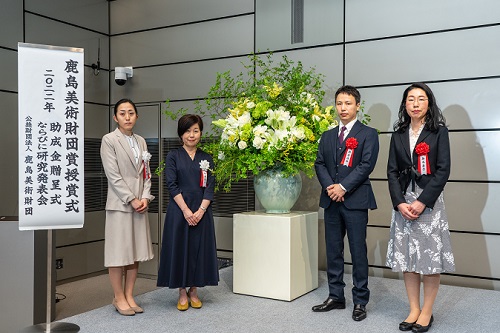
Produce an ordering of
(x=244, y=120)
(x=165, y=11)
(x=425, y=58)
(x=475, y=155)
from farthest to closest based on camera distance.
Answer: (x=165, y=11) → (x=425, y=58) → (x=475, y=155) → (x=244, y=120)

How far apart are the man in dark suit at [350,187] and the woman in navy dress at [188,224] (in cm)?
84

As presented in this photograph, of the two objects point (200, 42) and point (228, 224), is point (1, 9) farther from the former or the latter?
point (228, 224)

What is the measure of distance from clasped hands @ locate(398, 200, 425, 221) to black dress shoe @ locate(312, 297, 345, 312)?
0.85m

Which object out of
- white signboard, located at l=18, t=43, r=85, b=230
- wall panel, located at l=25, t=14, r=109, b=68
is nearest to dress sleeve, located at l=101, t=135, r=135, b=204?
white signboard, located at l=18, t=43, r=85, b=230

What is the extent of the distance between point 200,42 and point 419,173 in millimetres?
3518

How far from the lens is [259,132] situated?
11.7 feet

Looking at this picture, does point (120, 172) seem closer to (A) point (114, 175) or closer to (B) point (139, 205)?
(A) point (114, 175)

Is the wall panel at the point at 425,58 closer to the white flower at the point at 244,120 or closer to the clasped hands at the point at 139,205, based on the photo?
the white flower at the point at 244,120

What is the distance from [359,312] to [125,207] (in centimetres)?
177

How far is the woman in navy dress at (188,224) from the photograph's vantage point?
3473 millimetres

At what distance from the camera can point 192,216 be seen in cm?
347

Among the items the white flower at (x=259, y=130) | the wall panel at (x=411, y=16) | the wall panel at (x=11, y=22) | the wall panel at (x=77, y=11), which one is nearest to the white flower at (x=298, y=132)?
the white flower at (x=259, y=130)

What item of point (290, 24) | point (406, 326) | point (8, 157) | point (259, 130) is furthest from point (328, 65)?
point (8, 157)

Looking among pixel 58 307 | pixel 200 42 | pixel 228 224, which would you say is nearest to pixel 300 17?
pixel 200 42
